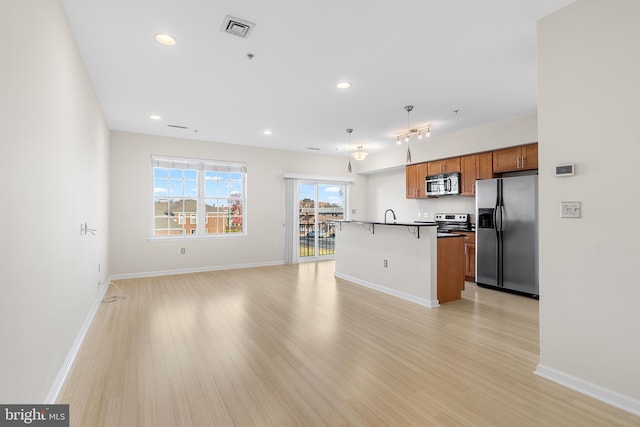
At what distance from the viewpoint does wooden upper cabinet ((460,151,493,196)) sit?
5.35m

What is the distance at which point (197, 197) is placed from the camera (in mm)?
6480

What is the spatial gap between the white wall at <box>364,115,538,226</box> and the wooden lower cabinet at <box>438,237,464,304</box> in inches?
78.7

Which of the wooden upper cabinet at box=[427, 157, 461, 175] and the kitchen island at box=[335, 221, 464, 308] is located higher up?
the wooden upper cabinet at box=[427, 157, 461, 175]

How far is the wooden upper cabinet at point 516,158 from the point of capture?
4.77m

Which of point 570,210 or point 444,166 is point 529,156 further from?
point 570,210

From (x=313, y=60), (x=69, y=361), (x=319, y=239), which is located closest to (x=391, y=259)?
(x=313, y=60)

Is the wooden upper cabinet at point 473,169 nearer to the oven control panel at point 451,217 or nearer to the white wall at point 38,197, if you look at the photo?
the oven control panel at point 451,217

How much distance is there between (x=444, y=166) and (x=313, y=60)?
412cm

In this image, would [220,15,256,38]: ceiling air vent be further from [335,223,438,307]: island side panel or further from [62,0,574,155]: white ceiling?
[335,223,438,307]: island side panel

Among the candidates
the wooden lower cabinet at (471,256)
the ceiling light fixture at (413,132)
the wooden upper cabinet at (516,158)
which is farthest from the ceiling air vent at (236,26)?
the wooden lower cabinet at (471,256)

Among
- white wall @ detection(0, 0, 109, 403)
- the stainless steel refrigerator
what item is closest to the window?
white wall @ detection(0, 0, 109, 403)

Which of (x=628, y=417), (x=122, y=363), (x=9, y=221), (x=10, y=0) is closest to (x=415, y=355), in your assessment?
(x=628, y=417)

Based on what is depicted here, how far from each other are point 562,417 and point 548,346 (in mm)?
609

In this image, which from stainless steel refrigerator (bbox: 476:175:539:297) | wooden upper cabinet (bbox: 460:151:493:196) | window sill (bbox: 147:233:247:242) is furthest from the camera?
window sill (bbox: 147:233:247:242)
